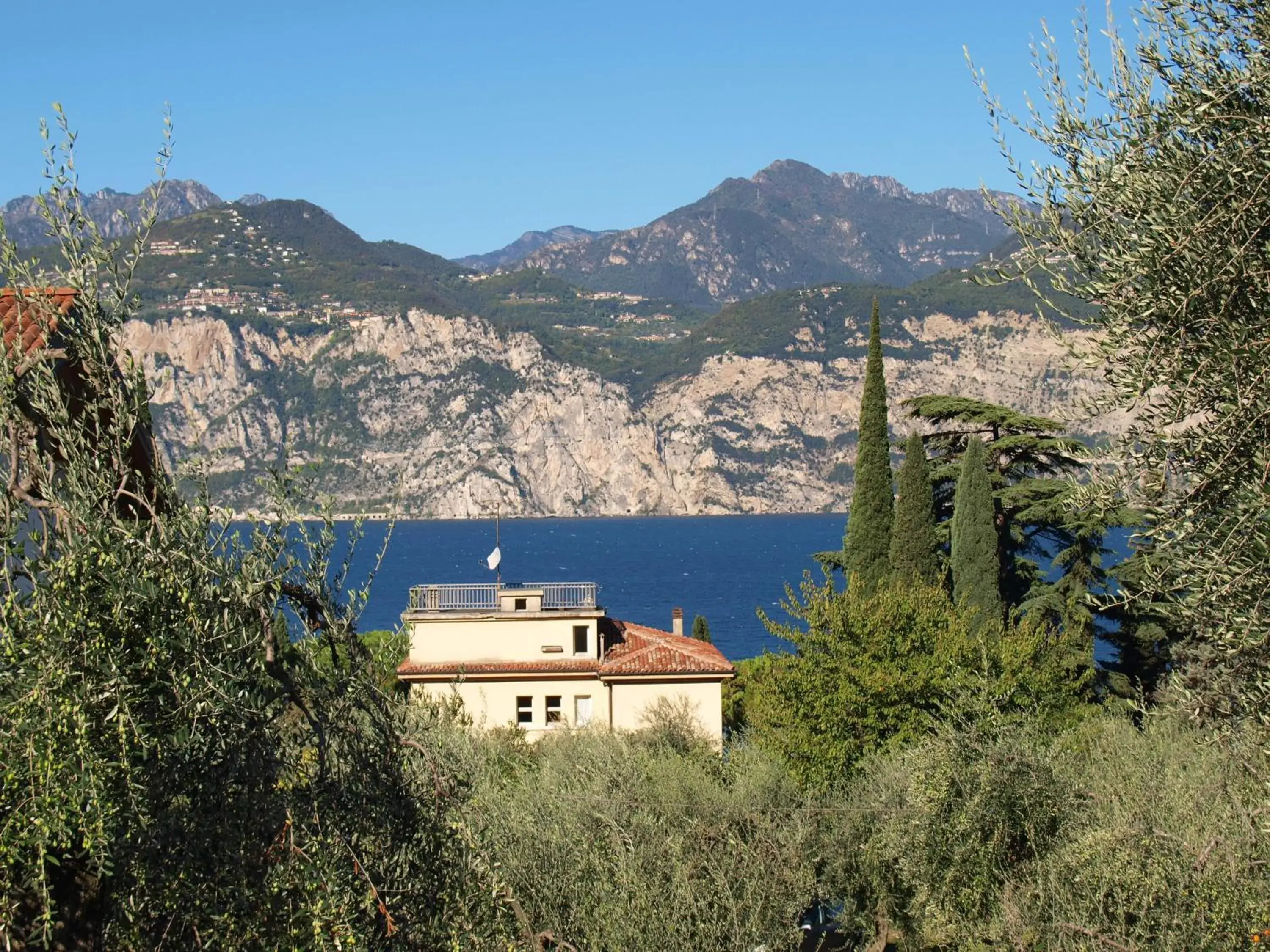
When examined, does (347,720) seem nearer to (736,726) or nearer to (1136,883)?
(1136,883)

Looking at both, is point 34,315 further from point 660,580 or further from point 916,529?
point 660,580

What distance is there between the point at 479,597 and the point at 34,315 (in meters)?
29.5

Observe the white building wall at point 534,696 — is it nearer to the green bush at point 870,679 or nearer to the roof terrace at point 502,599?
the roof terrace at point 502,599

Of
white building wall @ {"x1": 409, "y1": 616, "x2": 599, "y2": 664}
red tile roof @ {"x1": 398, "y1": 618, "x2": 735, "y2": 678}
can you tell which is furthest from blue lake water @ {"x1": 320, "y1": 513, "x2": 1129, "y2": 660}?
white building wall @ {"x1": 409, "y1": 616, "x2": 599, "y2": 664}

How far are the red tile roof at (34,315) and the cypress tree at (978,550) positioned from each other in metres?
31.1

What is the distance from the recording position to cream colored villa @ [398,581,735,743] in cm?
3316

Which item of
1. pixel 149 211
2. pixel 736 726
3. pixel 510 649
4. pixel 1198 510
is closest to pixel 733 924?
pixel 1198 510

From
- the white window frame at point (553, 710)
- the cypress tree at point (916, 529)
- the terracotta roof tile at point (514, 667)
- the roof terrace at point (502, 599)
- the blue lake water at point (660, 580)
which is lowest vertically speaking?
the blue lake water at point (660, 580)

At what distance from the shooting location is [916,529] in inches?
1438

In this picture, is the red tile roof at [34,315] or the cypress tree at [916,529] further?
the cypress tree at [916,529]

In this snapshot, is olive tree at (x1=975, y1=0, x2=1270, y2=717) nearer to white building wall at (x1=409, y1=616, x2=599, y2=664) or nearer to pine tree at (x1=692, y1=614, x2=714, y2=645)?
white building wall at (x1=409, y1=616, x2=599, y2=664)

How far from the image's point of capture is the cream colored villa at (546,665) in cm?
3316

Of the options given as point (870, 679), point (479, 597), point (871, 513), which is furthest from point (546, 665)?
point (871, 513)

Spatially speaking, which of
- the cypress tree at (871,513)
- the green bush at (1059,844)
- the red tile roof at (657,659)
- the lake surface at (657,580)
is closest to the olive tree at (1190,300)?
the green bush at (1059,844)
